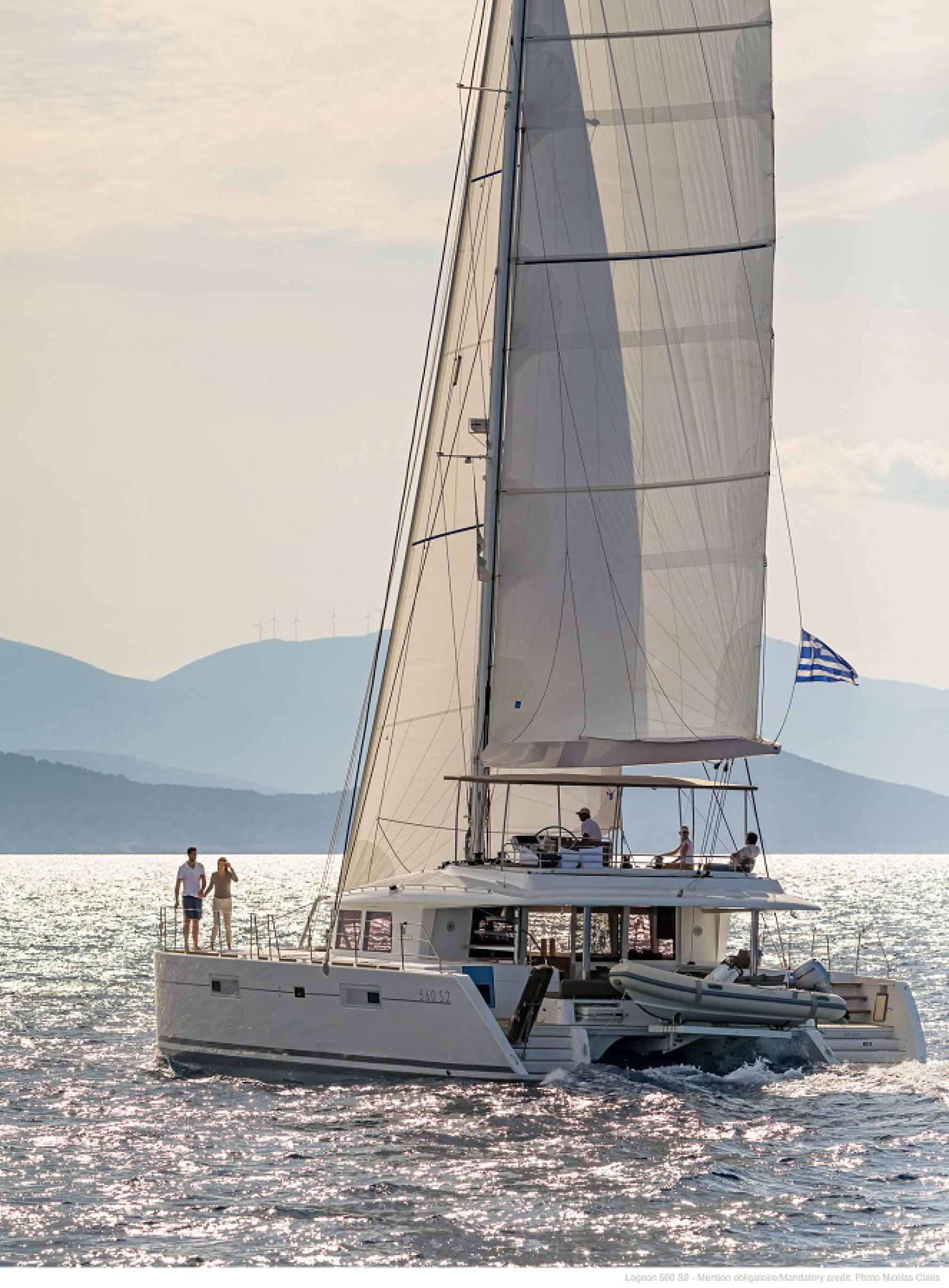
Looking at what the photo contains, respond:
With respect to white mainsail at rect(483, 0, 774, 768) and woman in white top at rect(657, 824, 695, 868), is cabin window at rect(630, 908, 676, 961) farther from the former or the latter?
white mainsail at rect(483, 0, 774, 768)

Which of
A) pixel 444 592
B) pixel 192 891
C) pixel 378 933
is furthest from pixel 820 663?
pixel 192 891

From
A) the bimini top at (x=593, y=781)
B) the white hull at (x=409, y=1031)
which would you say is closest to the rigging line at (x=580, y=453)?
the bimini top at (x=593, y=781)

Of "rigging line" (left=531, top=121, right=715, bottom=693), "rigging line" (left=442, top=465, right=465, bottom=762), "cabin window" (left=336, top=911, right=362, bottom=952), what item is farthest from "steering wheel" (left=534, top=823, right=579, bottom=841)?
"rigging line" (left=531, top=121, right=715, bottom=693)

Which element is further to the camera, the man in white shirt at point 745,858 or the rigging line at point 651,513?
the rigging line at point 651,513

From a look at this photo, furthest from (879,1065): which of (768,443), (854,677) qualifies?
(768,443)

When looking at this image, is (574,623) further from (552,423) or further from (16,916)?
(16,916)

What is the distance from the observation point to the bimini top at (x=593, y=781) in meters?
25.5

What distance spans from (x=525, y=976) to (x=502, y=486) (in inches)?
270

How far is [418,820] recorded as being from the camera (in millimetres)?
27922

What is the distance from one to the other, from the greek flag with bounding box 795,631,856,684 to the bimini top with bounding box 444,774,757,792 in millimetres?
2384

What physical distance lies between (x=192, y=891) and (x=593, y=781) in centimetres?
642

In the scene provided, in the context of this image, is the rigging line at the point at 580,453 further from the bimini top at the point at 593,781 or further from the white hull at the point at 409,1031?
the white hull at the point at 409,1031

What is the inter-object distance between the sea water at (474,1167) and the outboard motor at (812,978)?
40.0 inches
